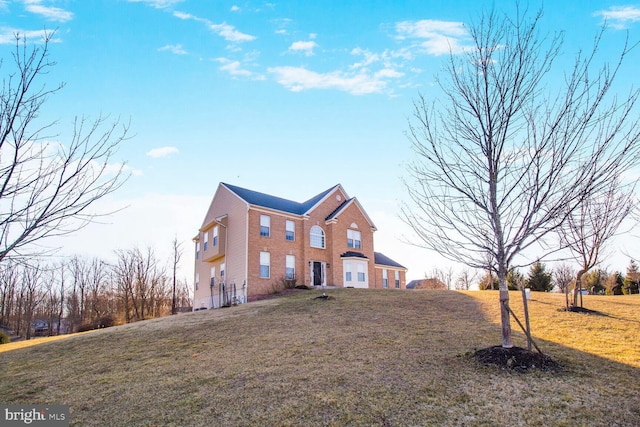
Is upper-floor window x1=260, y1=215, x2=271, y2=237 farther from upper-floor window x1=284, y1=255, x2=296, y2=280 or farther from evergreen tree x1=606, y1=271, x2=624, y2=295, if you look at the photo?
evergreen tree x1=606, y1=271, x2=624, y2=295

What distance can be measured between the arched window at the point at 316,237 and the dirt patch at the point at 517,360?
19990 mm

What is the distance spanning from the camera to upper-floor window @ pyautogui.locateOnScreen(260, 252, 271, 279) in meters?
25.2

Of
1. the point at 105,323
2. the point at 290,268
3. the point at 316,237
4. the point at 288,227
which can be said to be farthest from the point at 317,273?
the point at 105,323

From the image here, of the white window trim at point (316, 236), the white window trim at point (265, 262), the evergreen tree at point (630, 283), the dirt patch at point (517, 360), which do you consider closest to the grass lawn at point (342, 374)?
the dirt patch at point (517, 360)

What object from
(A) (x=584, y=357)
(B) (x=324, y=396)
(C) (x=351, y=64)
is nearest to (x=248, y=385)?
(B) (x=324, y=396)

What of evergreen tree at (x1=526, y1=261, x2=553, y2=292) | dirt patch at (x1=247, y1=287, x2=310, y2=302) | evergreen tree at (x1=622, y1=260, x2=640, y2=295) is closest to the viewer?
dirt patch at (x1=247, y1=287, x2=310, y2=302)

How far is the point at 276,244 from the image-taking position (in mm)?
26297

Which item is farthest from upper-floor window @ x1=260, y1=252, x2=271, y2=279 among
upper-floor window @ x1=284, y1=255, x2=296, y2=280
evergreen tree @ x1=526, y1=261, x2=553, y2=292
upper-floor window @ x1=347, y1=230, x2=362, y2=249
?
evergreen tree @ x1=526, y1=261, x2=553, y2=292

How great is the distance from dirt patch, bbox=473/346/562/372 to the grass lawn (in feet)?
0.92

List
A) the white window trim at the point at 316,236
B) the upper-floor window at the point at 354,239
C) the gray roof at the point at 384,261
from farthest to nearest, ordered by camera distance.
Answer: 1. the gray roof at the point at 384,261
2. the upper-floor window at the point at 354,239
3. the white window trim at the point at 316,236

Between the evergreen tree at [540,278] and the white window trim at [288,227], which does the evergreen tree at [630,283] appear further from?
Result: the white window trim at [288,227]

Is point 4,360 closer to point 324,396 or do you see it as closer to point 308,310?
point 308,310

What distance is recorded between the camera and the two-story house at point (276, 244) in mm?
25312

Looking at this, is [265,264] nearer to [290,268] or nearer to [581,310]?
[290,268]
